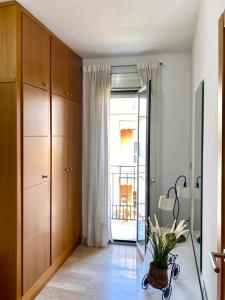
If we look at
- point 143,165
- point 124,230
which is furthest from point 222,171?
point 124,230

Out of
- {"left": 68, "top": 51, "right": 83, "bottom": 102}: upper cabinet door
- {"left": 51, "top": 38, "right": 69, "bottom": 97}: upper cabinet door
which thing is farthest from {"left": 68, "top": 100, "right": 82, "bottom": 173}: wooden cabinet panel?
{"left": 51, "top": 38, "right": 69, "bottom": 97}: upper cabinet door

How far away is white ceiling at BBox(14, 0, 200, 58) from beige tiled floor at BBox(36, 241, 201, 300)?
214 centimetres

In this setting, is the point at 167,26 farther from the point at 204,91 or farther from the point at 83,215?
the point at 83,215

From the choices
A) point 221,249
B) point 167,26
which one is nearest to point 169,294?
point 221,249

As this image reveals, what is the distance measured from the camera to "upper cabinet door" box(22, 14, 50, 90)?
91.3 inches

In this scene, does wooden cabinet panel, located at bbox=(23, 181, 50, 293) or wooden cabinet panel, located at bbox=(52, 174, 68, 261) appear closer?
wooden cabinet panel, located at bbox=(23, 181, 50, 293)

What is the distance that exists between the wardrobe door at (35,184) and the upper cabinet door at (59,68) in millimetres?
288

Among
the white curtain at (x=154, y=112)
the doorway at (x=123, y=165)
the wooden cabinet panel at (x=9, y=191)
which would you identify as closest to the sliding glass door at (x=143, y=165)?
the white curtain at (x=154, y=112)

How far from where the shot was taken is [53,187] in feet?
9.55

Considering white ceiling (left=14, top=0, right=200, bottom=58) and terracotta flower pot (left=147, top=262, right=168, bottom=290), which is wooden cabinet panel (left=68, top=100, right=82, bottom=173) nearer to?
white ceiling (left=14, top=0, right=200, bottom=58)

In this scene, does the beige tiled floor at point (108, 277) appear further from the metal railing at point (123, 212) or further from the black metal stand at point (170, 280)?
the metal railing at point (123, 212)

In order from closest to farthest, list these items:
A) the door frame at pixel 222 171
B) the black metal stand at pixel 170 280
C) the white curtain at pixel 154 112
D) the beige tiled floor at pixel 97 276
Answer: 1. the door frame at pixel 222 171
2. the black metal stand at pixel 170 280
3. the beige tiled floor at pixel 97 276
4. the white curtain at pixel 154 112

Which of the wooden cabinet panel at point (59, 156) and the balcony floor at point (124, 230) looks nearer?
the wooden cabinet panel at point (59, 156)

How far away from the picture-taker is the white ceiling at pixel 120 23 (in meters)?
2.24
